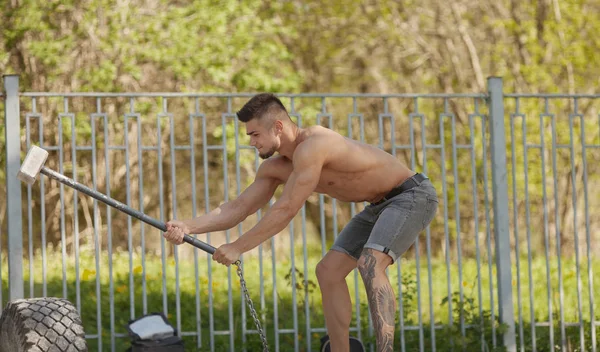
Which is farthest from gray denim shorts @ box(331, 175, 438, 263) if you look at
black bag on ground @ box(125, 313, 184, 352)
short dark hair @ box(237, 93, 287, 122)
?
black bag on ground @ box(125, 313, 184, 352)

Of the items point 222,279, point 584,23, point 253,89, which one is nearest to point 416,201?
point 222,279

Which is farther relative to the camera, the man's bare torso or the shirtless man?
the man's bare torso

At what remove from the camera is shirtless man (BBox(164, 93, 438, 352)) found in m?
4.61

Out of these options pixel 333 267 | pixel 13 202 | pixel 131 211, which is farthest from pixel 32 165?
pixel 333 267

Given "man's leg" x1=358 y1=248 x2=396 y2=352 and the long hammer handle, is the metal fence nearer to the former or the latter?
the long hammer handle

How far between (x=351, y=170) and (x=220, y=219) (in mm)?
740

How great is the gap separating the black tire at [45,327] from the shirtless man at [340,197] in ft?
2.32

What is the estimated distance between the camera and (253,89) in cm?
1144

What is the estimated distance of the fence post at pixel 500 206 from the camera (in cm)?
667

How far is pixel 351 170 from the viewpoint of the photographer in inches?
194

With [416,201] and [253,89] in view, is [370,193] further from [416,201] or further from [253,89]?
[253,89]

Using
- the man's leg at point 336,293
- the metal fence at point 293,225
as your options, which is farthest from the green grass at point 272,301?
the man's leg at point 336,293

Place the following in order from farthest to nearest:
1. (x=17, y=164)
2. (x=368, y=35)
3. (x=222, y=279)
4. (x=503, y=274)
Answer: (x=368, y=35) → (x=222, y=279) → (x=503, y=274) → (x=17, y=164)

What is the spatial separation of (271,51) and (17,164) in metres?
5.90
